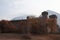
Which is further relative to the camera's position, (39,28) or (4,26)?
(4,26)

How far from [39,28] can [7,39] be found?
35.1 feet

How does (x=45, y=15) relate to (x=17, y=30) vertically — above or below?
above

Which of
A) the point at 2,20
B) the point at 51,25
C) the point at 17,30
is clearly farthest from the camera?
the point at 2,20

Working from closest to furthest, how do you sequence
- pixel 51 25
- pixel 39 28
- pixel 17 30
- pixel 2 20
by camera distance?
1. pixel 39 28
2. pixel 17 30
3. pixel 51 25
4. pixel 2 20

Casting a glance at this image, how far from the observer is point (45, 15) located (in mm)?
41375

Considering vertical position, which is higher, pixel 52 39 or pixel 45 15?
pixel 45 15

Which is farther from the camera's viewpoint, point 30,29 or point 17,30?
point 17,30

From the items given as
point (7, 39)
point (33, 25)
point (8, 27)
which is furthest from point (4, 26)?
point (7, 39)

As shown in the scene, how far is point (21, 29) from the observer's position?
35.1m

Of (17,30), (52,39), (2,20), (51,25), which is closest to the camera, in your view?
(52,39)

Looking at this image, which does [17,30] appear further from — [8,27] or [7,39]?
[7,39]

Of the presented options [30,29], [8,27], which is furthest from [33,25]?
[8,27]

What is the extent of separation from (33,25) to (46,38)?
1199 centimetres

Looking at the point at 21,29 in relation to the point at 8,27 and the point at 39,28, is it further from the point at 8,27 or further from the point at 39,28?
the point at 39,28
